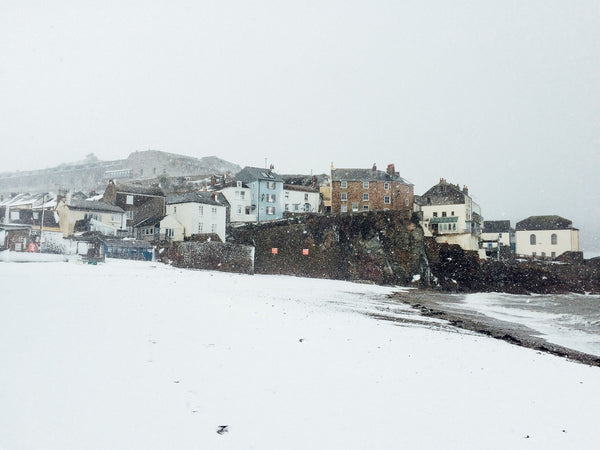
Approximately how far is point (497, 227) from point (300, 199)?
174 feet

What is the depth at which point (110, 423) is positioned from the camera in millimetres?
5965

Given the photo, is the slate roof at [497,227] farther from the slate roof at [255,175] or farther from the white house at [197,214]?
the white house at [197,214]

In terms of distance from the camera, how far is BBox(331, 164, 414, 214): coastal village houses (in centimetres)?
7744

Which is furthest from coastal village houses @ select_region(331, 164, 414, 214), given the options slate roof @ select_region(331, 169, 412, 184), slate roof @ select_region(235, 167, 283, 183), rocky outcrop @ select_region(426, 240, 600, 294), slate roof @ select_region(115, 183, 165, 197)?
slate roof @ select_region(115, 183, 165, 197)

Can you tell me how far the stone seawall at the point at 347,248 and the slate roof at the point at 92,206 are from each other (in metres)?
22.3

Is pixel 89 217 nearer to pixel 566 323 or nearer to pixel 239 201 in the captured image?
pixel 239 201

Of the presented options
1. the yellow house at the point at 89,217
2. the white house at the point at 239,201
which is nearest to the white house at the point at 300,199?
the white house at the point at 239,201

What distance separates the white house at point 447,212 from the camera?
246 ft

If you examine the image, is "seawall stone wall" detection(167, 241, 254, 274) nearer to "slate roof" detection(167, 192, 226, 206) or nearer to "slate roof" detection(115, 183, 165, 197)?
"slate roof" detection(167, 192, 226, 206)

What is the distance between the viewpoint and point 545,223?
316ft

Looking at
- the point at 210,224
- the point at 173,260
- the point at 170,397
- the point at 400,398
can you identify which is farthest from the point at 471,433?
the point at 210,224

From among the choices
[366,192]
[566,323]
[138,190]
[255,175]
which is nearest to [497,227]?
[366,192]

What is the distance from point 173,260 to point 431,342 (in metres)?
36.5

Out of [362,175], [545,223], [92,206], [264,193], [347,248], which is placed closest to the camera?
[347,248]
